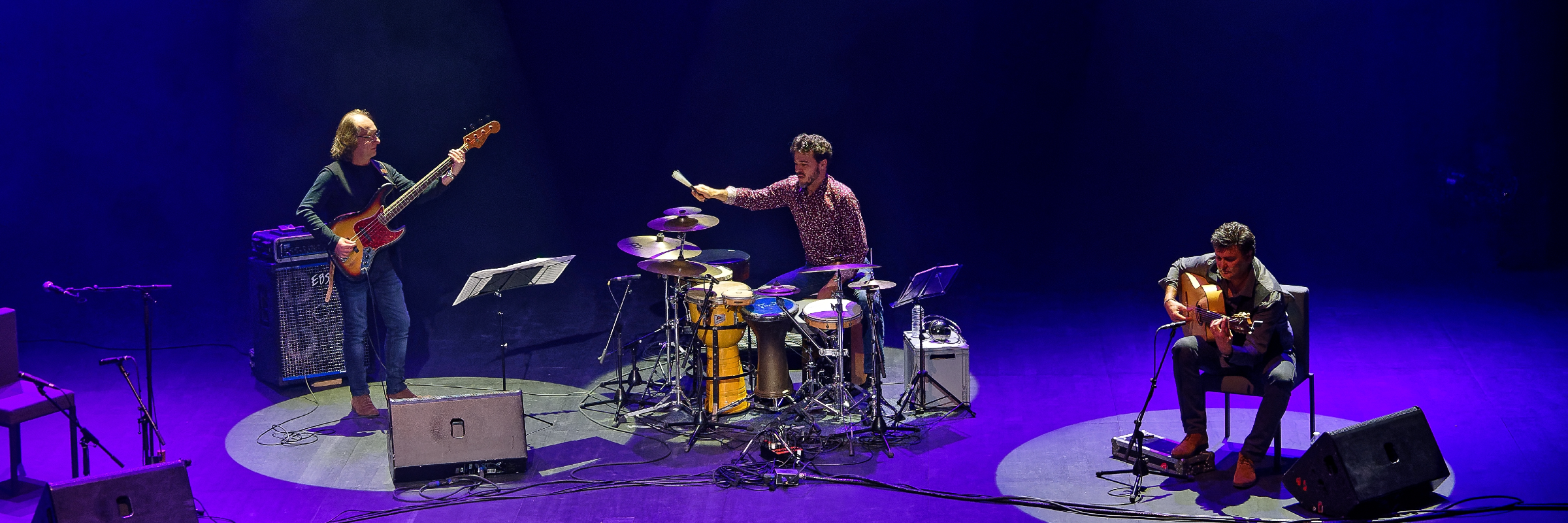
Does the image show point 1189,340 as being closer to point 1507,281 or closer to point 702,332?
point 702,332

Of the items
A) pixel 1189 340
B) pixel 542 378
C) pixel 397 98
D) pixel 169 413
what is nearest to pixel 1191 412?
pixel 1189 340

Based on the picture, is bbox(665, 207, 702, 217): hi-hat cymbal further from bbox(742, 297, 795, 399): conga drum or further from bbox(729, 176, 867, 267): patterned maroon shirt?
bbox(729, 176, 867, 267): patterned maroon shirt

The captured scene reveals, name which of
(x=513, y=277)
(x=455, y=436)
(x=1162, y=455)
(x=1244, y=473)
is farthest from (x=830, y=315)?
(x=1244, y=473)

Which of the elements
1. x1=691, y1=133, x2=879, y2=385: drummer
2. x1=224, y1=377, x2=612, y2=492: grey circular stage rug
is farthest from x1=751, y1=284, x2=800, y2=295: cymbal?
x1=224, y1=377, x2=612, y2=492: grey circular stage rug

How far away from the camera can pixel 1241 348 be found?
16.1 feet

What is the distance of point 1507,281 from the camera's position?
840 cm

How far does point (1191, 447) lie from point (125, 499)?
3.91 meters

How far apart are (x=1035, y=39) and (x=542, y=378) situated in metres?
4.23

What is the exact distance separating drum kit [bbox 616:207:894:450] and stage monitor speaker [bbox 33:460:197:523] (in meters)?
2.11

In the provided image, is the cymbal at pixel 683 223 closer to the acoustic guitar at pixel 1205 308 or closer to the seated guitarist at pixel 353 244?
the seated guitarist at pixel 353 244

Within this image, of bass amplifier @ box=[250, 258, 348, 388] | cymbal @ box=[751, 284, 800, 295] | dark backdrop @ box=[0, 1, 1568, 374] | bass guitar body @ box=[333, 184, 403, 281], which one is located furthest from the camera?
dark backdrop @ box=[0, 1, 1568, 374]

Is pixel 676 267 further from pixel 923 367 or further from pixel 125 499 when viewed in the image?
pixel 125 499

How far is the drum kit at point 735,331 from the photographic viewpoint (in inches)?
223

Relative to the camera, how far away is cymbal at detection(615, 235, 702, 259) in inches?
225
